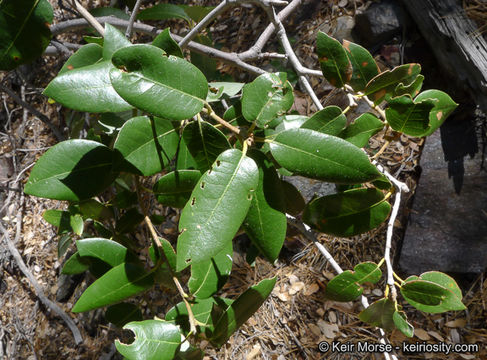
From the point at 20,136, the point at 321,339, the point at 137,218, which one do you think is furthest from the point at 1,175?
the point at 321,339

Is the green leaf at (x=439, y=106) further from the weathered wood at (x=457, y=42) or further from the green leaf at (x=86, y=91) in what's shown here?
the weathered wood at (x=457, y=42)

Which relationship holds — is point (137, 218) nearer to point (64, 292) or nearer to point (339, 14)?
point (64, 292)

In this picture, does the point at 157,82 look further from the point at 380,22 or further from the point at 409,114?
the point at 380,22

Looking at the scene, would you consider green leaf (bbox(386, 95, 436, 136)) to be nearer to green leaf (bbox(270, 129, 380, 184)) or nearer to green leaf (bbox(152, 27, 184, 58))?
Result: green leaf (bbox(270, 129, 380, 184))

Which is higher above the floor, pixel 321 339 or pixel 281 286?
pixel 281 286

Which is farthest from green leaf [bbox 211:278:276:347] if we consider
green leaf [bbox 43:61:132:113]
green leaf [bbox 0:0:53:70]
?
green leaf [bbox 0:0:53:70]

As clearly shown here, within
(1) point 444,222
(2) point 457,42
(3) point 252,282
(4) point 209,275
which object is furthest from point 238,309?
(2) point 457,42

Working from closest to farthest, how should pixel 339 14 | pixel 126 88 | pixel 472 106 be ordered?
pixel 126 88, pixel 472 106, pixel 339 14
